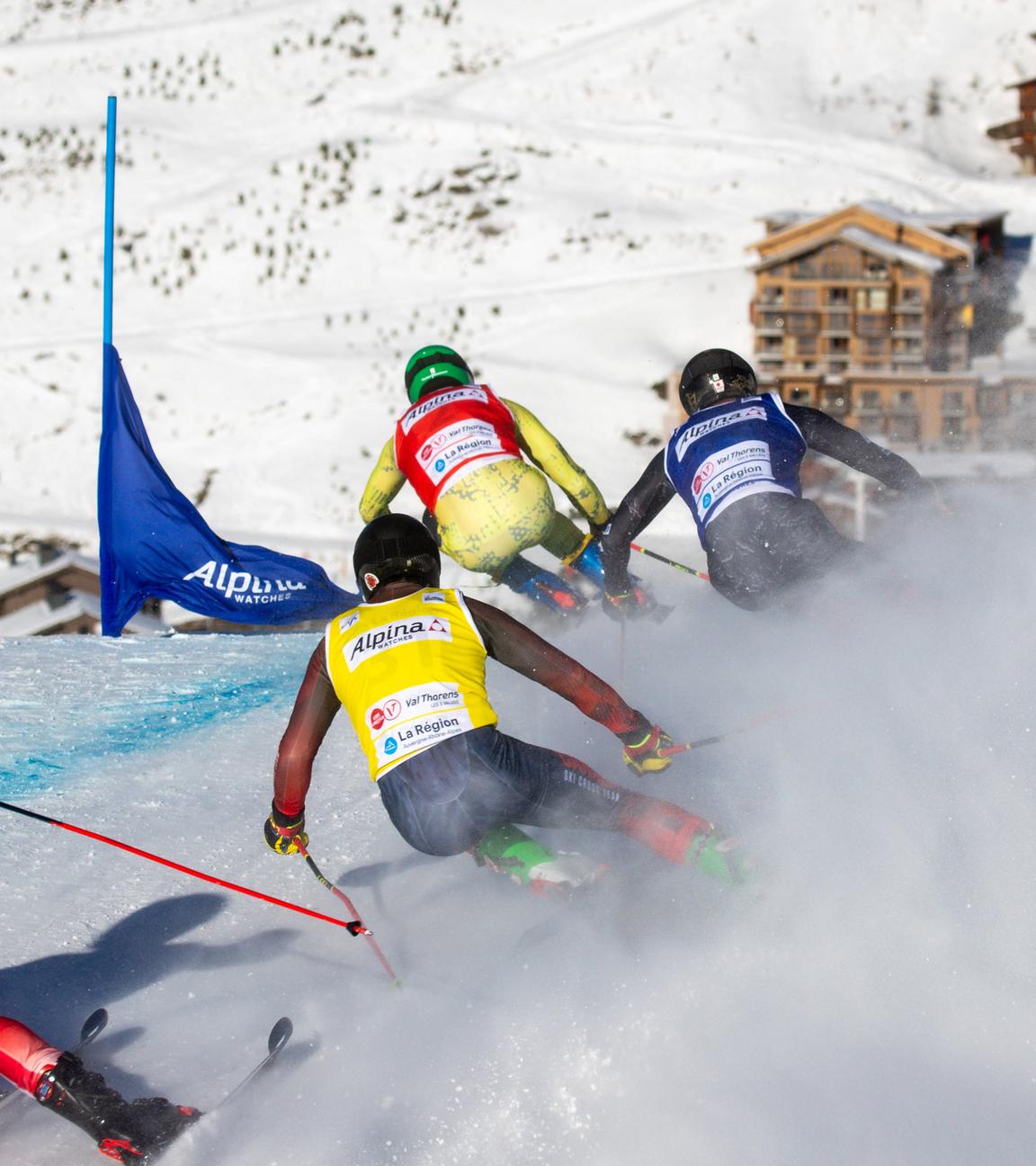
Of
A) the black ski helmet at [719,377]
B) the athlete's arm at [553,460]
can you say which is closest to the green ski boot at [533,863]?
the black ski helmet at [719,377]

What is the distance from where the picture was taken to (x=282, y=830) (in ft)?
13.3

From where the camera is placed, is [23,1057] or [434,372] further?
[434,372]

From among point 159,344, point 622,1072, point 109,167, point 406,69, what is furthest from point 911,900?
point 406,69

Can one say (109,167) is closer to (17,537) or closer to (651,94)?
(17,537)

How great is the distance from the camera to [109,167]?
7.71 metres

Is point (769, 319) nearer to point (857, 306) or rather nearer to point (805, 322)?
point (805, 322)

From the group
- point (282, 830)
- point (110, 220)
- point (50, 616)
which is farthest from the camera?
point (50, 616)

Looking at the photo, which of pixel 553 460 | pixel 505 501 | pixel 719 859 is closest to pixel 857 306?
pixel 553 460

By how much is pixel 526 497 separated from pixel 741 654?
4.15 feet

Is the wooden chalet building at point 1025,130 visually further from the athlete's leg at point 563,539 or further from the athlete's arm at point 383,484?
the athlete's arm at point 383,484

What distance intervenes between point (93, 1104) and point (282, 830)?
41.1 inches

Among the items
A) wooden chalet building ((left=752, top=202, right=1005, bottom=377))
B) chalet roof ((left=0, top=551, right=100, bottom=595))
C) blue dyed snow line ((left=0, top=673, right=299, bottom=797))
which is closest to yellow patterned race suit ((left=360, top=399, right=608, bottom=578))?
blue dyed snow line ((left=0, top=673, right=299, bottom=797))

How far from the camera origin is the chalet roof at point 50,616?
1916cm

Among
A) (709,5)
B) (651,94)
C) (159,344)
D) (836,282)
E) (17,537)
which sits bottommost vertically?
(17,537)
